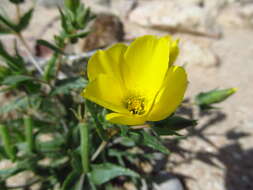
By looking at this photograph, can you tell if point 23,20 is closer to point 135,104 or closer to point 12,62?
point 12,62

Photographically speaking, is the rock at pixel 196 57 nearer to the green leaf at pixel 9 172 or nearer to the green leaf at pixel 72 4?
the green leaf at pixel 72 4

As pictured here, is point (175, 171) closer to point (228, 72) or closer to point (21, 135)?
point (21, 135)

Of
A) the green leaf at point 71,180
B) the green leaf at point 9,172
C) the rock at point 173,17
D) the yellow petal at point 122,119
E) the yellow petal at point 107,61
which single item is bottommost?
the green leaf at point 71,180

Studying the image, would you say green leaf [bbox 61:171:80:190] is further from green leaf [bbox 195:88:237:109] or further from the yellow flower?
green leaf [bbox 195:88:237:109]

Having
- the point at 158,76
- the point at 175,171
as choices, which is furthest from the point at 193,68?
the point at 158,76

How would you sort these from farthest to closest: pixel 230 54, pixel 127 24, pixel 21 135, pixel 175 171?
pixel 127 24 → pixel 230 54 → pixel 175 171 → pixel 21 135

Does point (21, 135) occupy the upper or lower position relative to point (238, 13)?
lower

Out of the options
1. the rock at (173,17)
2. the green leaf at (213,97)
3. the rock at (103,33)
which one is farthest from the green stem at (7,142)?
the rock at (173,17)
